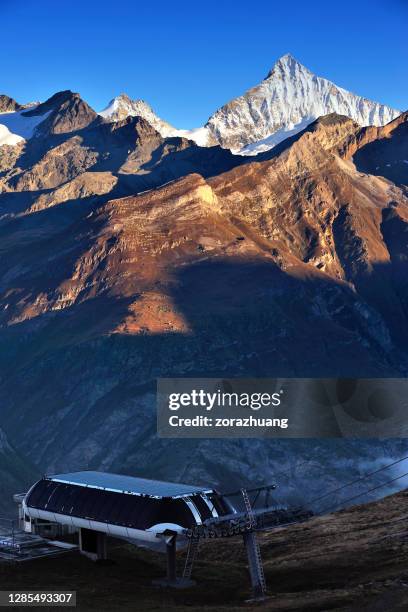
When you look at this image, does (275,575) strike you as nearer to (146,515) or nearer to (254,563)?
(254,563)

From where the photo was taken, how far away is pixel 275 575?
110125 mm

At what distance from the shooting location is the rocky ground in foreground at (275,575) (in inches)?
3558

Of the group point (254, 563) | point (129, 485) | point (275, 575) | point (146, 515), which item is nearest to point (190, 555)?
point (146, 515)

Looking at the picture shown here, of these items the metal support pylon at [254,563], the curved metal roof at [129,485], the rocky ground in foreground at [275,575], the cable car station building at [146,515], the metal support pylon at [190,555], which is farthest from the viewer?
the curved metal roof at [129,485]

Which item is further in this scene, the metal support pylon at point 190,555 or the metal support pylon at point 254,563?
the metal support pylon at point 190,555

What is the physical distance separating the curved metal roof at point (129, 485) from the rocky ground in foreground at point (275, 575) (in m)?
7.50

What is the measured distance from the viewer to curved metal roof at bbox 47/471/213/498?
4353 inches

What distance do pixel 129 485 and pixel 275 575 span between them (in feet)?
58.5

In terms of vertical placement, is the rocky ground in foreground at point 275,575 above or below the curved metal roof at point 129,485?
below

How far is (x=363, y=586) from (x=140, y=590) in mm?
20180

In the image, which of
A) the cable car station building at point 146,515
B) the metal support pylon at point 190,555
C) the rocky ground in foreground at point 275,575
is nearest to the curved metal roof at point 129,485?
the cable car station building at point 146,515

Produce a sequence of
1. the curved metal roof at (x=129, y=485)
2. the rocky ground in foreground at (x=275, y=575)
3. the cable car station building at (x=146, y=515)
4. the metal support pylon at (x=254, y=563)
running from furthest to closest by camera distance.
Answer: the curved metal roof at (x=129, y=485)
the cable car station building at (x=146, y=515)
the metal support pylon at (x=254, y=563)
the rocky ground in foreground at (x=275, y=575)

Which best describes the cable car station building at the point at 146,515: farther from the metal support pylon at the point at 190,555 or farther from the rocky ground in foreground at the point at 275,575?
the rocky ground in foreground at the point at 275,575

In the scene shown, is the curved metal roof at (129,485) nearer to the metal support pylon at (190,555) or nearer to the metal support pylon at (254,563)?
the metal support pylon at (190,555)
